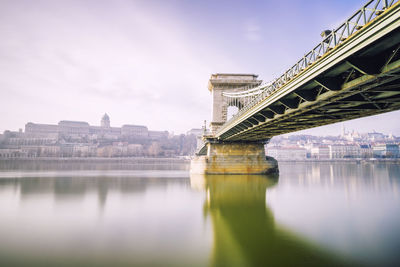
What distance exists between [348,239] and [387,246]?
1.14 metres

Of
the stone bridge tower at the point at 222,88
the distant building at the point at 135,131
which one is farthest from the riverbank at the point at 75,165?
the distant building at the point at 135,131

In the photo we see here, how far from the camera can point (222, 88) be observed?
1560 inches

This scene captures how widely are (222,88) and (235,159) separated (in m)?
11.6

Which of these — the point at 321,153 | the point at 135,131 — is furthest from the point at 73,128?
the point at 321,153

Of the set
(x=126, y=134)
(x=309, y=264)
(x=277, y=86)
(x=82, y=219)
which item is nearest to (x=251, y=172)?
(x=277, y=86)

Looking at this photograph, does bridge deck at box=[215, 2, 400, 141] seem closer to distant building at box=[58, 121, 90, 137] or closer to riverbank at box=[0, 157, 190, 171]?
riverbank at box=[0, 157, 190, 171]

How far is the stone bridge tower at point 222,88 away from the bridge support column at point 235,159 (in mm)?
4057

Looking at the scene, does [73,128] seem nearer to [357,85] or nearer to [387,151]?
[387,151]

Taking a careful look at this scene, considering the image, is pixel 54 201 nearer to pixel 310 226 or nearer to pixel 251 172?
pixel 310 226

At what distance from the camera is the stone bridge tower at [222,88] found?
38.8m

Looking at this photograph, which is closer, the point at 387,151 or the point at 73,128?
the point at 387,151

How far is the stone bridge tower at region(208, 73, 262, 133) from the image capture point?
38844 mm

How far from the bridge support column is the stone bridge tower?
4.06m

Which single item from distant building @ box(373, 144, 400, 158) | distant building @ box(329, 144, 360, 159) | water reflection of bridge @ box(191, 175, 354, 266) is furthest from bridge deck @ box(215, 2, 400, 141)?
distant building @ box(329, 144, 360, 159)
